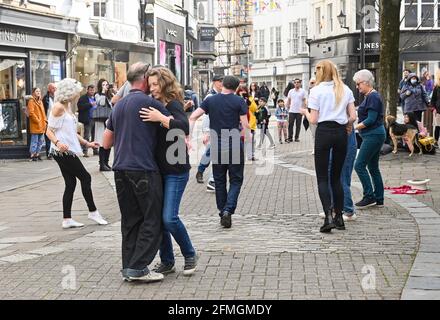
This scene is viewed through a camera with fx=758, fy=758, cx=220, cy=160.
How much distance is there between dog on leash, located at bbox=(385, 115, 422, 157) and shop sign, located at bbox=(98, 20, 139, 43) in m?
13.0

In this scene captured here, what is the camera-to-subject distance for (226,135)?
29.6 ft

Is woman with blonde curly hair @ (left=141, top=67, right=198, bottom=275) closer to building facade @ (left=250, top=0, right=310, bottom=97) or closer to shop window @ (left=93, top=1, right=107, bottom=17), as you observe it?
shop window @ (left=93, top=1, right=107, bottom=17)

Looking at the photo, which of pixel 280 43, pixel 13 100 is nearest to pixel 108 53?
pixel 13 100

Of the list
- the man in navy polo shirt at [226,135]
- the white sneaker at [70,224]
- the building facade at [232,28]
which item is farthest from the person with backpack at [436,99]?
the building facade at [232,28]

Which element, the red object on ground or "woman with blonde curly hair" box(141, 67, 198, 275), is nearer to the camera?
"woman with blonde curly hair" box(141, 67, 198, 275)

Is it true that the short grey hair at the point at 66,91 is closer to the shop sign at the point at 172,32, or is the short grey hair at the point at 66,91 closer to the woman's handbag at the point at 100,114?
the woman's handbag at the point at 100,114

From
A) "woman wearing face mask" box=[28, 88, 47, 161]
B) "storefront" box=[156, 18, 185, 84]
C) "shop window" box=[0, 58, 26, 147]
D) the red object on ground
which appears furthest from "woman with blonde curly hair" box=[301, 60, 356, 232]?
"storefront" box=[156, 18, 185, 84]

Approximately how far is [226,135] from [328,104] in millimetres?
1419

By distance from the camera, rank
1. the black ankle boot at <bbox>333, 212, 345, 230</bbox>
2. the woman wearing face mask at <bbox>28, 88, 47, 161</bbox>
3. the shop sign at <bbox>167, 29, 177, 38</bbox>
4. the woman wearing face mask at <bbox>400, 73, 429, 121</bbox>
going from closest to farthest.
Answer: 1. the black ankle boot at <bbox>333, 212, 345, 230</bbox>
2. the woman wearing face mask at <bbox>28, 88, 47, 161</bbox>
3. the woman wearing face mask at <bbox>400, 73, 429, 121</bbox>
4. the shop sign at <bbox>167, 29, 177, 38</bbox>

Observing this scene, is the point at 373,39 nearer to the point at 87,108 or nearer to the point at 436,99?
the point at 436,99

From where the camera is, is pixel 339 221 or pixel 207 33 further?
pixel 207 33

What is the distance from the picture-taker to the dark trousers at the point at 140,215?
6152 millimetres

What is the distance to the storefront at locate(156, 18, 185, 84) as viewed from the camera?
34.1 m
